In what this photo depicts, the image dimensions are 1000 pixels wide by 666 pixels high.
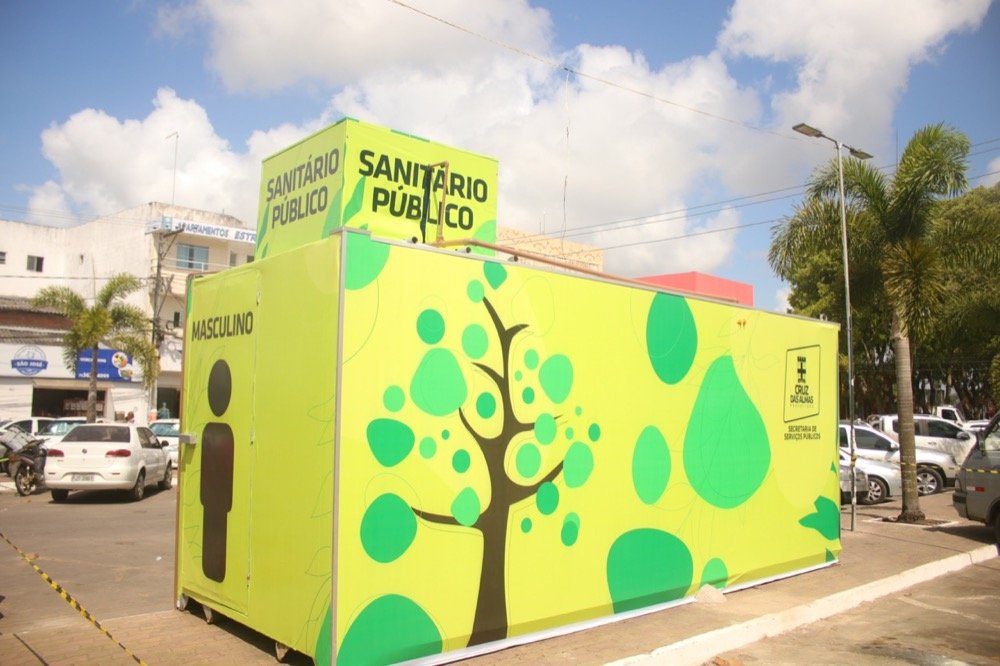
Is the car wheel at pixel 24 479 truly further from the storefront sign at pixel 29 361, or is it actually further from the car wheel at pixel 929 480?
the car wheel at pixel 929 480

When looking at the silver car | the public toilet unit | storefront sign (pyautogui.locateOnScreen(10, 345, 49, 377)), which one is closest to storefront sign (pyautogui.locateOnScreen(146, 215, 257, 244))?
storefront sign (pyautogui.locateOnScreen(10, 345, 49, 377))

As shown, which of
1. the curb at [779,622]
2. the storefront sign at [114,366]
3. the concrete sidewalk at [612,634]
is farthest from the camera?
the storefront sign at [114,366]

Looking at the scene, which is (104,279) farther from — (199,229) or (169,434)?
(169,434)

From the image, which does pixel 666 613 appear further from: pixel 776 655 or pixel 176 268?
pixel 176 268

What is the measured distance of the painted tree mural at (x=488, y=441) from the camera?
18.4 feet

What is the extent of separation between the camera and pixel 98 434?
1720 cm

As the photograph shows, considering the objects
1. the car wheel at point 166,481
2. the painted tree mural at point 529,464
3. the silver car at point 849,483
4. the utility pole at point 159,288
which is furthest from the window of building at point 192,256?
the painted tree mural at point 529,464

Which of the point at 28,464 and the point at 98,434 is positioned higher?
the point at 98,434

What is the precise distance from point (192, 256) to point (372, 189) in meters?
38.7

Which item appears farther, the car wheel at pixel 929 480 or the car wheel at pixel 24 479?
the car wheel at pixel 929 480

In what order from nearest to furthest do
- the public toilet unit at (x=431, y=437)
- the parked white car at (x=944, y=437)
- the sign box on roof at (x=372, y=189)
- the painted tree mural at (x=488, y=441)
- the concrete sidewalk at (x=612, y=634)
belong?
the public toilet unit at (x=431, y=437)
the painted tree mural at (x=488, y=441)
the concrete sidewalk at (x=612, y=634)
the sign box on roof at (x=372, y=189)
the parked white car at (x=944, y=437)

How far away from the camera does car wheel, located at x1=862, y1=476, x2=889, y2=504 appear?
17391 millimetres

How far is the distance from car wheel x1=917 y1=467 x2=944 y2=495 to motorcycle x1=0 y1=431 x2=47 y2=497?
20.2m

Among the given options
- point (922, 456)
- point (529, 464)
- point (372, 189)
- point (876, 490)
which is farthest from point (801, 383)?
point (922, 456)
